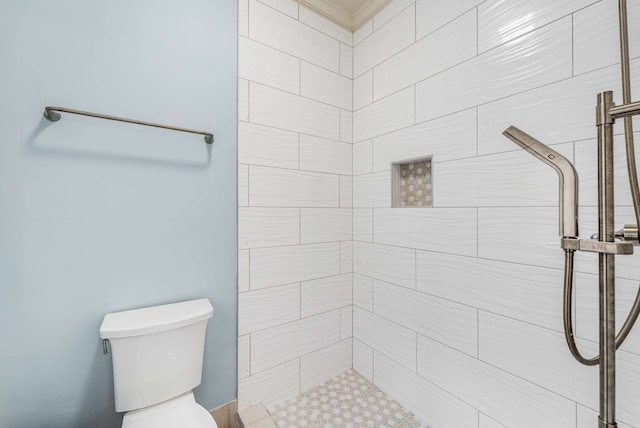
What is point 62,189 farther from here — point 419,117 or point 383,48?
point 383,48

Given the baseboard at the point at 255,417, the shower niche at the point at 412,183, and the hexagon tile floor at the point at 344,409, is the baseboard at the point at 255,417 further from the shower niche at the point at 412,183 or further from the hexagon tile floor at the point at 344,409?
the shower niche at the point at 412,183

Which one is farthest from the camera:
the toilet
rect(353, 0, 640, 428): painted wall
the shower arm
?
the toilet

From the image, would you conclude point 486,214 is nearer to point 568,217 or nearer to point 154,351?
point 568,217

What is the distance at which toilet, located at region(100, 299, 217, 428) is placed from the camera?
1.02m

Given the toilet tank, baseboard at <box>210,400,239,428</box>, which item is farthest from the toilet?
baseboard at <box>210,400,239,428</box>

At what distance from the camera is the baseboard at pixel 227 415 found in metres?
1.36

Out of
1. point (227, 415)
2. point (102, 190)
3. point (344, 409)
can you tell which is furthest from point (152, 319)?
point (344, 409)

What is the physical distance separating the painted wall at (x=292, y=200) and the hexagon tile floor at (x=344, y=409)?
0.07m

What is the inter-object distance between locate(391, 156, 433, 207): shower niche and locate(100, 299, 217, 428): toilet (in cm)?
111

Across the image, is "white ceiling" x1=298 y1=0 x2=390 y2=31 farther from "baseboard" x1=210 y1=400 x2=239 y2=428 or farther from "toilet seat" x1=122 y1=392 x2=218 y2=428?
"baseboard" x1=210 y1=400 x2=239 y2=428

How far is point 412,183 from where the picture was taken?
1.53 metres

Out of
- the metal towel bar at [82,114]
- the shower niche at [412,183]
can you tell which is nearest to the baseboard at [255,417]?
the shower niche at [412,183]

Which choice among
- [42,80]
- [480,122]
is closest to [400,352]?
[480,122]

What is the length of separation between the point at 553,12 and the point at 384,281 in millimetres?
1308
